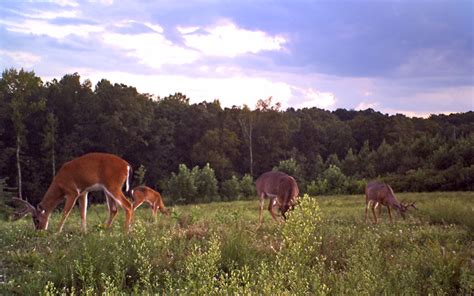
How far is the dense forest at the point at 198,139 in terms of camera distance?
36969 mm

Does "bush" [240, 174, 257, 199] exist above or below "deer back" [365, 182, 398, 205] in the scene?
below

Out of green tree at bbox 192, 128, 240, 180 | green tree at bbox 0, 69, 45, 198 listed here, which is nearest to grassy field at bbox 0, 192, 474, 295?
green tree at bbox 0, 69, 45, 198

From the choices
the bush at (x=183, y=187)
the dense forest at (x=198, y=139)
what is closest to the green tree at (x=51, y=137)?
the dense forest at (x=198, y=139)

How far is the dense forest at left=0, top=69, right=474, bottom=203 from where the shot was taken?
37.0 metres

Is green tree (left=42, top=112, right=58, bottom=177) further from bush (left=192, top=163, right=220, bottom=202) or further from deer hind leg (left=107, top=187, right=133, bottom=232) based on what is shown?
deer hind leg (left=107, top=187, right=133, bottom=232)

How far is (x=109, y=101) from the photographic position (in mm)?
52750

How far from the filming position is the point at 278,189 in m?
14.3

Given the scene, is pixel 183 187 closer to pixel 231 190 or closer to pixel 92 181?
pixel 231 190

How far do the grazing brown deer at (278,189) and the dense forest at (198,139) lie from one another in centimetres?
A: 1819

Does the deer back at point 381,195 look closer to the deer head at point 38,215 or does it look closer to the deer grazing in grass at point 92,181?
the deer grazing in grass at point 92,181

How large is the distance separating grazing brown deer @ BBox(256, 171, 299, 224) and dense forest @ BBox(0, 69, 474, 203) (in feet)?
59.7

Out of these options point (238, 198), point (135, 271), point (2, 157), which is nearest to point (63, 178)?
point (135, 271)

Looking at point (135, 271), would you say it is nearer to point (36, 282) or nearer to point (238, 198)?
point (36, 282)

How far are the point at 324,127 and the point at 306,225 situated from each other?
57935 mm
